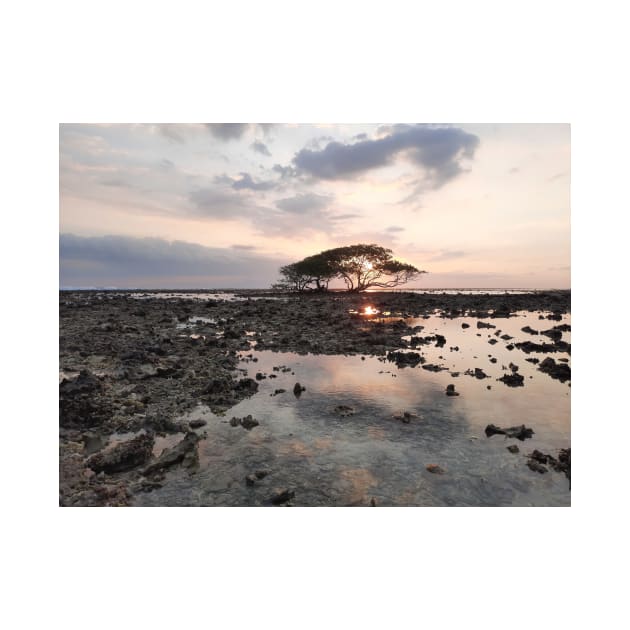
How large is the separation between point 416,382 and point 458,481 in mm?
4524

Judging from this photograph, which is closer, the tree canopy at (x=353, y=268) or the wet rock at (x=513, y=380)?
the wet rock at (x=513, y=380)

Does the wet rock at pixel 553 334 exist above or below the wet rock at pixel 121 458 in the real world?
above

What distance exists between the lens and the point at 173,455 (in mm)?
5484

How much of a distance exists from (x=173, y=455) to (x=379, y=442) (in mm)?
3334

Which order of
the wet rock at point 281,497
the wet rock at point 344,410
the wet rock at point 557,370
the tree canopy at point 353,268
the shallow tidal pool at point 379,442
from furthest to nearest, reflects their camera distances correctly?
the tree canopy at point 353,268 < the wet rock at point 557,370 < the wet rock at point 344,410 < the shallow tidal pool at point 379,442 < the wet rock at point 281,497

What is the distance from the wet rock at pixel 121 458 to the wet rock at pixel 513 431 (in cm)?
589

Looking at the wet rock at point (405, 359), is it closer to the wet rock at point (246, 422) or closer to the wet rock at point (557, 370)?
the wet rock at point (557, 370)

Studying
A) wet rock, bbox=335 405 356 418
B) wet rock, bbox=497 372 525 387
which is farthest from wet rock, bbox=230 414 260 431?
wet rock, bbox=497 372 525 387

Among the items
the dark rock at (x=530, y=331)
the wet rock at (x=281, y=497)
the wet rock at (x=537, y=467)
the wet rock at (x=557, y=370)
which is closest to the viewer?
the wet rock at (x=281, y=497)

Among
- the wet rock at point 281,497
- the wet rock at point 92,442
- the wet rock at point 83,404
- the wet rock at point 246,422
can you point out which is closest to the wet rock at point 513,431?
the wet rock at point 281,497

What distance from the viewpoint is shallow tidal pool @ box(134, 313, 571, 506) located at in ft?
16.1

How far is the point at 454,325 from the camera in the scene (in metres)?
21.5

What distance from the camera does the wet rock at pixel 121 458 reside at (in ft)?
17.4

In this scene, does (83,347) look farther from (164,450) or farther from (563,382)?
(563,382)
